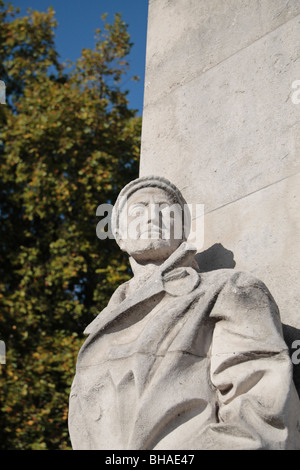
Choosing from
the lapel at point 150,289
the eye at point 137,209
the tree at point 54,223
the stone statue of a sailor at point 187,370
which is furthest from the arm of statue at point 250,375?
the tree at point 54,223

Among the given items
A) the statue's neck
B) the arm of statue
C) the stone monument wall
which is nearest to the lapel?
the statue's neck

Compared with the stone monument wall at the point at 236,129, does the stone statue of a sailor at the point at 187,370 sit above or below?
below

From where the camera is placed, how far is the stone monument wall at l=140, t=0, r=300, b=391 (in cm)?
409

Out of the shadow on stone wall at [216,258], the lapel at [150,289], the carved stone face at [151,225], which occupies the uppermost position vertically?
the carved stone face at [151,225]

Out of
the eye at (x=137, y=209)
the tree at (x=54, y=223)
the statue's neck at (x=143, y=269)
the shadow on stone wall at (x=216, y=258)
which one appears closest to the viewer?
the statue's neck at (x=143, y=269)

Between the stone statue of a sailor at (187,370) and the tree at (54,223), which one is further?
the tree at (54,223)

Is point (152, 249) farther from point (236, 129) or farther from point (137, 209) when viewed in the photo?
point (236, 129)

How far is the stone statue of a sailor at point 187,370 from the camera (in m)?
2.94

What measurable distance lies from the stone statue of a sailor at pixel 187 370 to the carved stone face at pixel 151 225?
0.20 meters

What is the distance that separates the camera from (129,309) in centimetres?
351

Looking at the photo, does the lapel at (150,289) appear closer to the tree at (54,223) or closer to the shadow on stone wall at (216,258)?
the shadow on stone wall at (216,258)

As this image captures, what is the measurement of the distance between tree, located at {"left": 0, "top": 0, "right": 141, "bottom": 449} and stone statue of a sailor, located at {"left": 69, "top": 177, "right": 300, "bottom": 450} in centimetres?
623

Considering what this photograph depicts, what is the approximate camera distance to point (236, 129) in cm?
463

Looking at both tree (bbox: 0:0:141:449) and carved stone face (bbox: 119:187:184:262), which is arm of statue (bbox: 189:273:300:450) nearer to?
carved stone face (bbox: 119:187:184:262)
